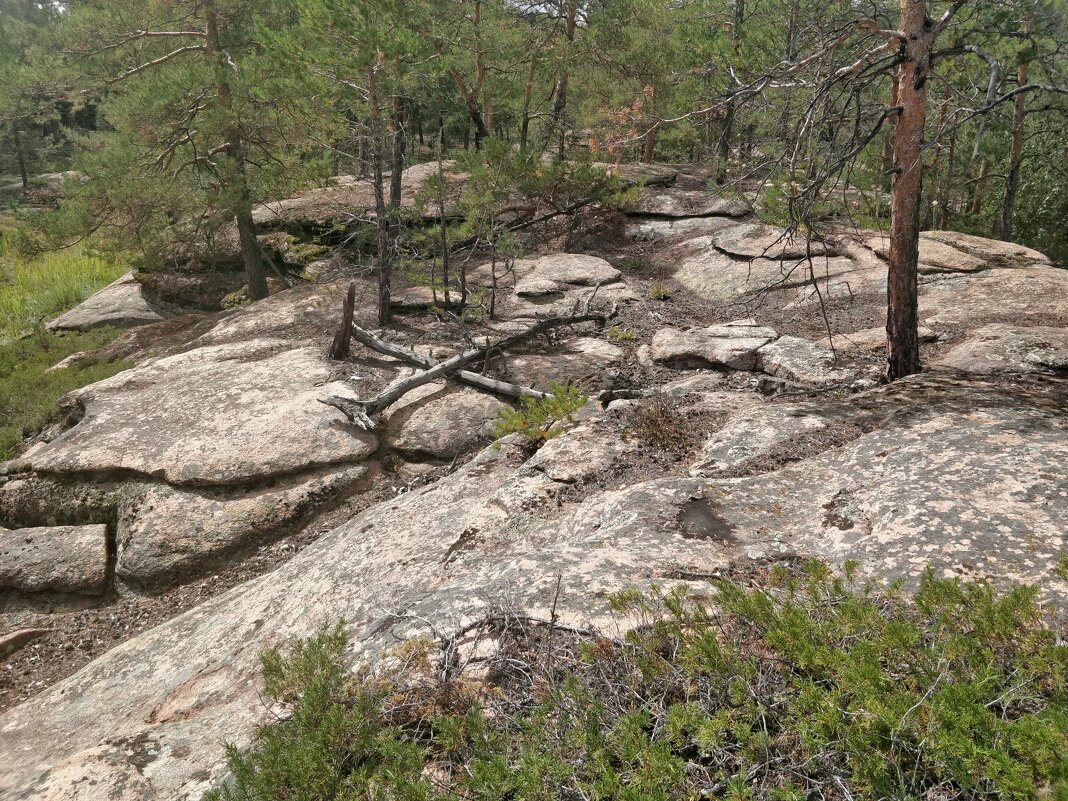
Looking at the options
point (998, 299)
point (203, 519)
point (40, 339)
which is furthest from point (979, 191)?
point (40, 339)

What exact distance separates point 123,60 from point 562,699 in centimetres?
1498

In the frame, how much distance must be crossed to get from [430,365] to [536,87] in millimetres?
9609

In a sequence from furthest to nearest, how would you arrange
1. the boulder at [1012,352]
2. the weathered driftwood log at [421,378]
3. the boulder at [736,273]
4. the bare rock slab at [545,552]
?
the boulder at [736,273] → the weathered driftwood log at [421,378] → the boulder at [1012,352] → the bare rock slab at [545,552]

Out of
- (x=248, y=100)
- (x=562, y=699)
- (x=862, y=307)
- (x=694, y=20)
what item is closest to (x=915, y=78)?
(x=862, y=307)

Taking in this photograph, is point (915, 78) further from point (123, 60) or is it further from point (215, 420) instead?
point (123, 60)

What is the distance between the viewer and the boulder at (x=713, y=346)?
24.2ft

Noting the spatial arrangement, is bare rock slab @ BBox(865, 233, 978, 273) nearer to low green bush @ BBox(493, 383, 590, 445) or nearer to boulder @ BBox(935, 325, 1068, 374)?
boulder @ BBox(935, 325, 1068, 374)

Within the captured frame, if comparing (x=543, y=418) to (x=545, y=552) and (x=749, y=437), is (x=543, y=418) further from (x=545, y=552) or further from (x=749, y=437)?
(x=545, y=552)

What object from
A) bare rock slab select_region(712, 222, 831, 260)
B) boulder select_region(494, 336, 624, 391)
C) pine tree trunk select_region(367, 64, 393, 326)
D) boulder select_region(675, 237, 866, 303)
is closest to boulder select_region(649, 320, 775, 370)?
boulder select_region(494, 336, 624, 391)

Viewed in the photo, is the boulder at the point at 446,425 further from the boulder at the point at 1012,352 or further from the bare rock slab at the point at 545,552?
the boulder at the point at 1012,352

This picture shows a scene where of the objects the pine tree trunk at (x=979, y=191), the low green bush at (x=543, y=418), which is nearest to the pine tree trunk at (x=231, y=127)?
the low green bush at (x=543, y=418)

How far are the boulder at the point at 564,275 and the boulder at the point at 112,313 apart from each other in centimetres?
804

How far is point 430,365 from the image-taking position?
324 inches

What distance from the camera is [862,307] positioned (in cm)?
877
